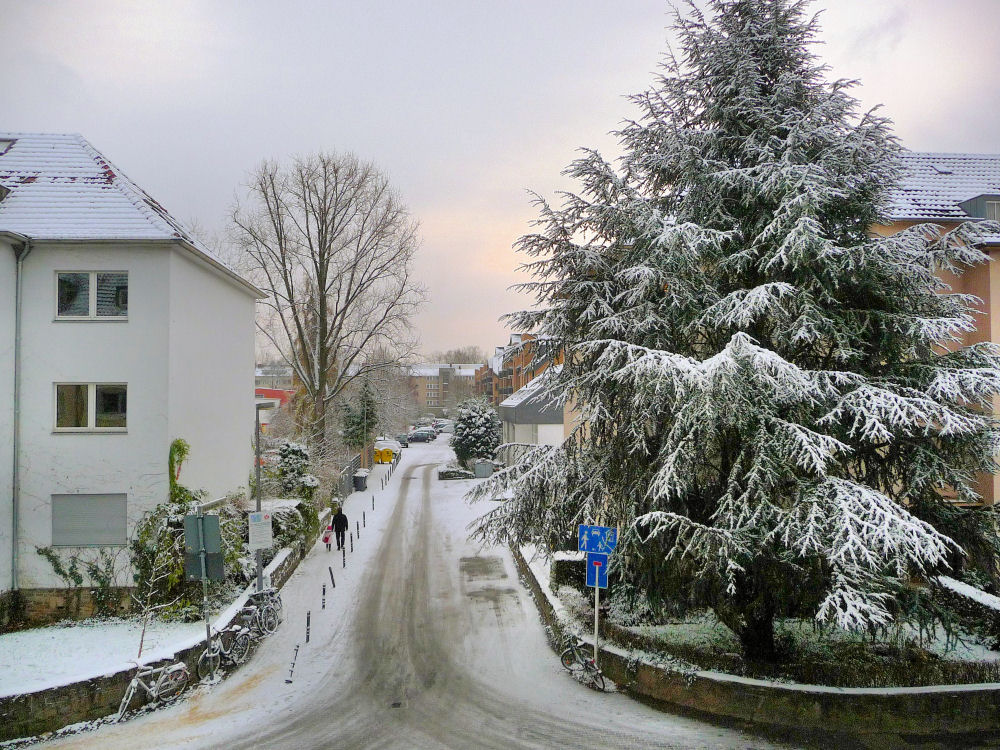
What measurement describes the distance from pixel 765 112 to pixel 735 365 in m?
4.74

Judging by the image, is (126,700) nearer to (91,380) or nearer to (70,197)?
(91,380)

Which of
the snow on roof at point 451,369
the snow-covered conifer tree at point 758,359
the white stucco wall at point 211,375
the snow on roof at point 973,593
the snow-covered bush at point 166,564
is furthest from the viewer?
the snow on roof at point 451,369

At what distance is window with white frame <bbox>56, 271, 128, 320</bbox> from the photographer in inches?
581

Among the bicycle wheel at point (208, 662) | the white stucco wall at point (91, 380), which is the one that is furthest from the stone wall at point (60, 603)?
the bicycle wheel at point (208, 662)

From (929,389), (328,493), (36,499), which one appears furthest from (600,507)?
(328,493)

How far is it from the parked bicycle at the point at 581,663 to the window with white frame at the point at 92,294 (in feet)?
39.0

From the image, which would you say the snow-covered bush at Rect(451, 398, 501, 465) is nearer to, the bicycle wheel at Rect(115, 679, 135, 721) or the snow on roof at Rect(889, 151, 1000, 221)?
the snow on roof at Rect(889, 151, 1000, 221)

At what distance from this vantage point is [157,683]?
414 inches

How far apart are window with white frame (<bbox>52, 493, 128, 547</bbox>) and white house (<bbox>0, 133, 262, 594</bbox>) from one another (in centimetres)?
2

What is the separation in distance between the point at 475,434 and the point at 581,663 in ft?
105

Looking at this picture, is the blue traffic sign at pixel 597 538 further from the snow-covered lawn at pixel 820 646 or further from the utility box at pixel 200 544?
the utility box at pixel 200 544

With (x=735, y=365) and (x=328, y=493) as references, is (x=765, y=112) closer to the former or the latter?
(x=735, y=365)

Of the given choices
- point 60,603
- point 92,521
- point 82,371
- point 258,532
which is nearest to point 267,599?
point 258,532

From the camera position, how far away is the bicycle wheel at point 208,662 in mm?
11438
